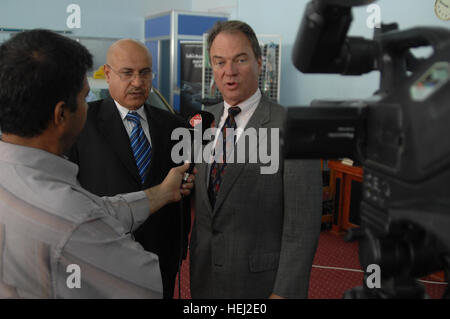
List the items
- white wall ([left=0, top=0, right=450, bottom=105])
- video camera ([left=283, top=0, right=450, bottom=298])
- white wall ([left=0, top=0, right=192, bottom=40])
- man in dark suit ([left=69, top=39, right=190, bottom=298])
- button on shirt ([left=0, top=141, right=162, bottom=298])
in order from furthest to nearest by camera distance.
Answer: white wall ([left=0, top=0, right=192, bottom=40])
white wall ([left=0, top=0, right=450, bottom=105])
man in dark suit ([left=69, top=39, right=190, bottom=298])
button on shirt ([left=0, top=141, right=162, bottom=298])
video camera ([left=283, top=0, right=450, bottom=298])

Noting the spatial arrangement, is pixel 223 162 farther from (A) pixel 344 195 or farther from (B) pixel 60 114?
(A) pixel 344 195

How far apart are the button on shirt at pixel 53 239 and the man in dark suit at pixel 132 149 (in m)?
0.86

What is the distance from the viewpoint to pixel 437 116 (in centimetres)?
61

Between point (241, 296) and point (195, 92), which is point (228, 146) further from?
point (195, 92)

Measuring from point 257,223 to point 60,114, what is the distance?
74 centimetres

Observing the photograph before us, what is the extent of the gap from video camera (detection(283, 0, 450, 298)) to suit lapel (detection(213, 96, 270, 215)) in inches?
24.6

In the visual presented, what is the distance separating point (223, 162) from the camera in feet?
4.97

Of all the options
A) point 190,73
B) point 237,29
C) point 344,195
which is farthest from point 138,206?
point 190,73

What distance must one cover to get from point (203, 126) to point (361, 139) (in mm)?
878

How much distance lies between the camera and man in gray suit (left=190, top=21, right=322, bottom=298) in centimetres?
133
